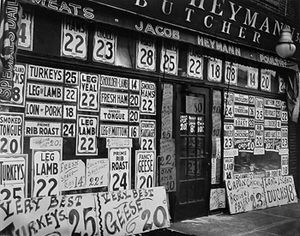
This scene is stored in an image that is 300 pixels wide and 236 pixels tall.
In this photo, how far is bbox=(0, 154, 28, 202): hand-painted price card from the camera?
203 inches

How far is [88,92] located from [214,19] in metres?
3.13

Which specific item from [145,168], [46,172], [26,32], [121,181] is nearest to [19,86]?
[26,32]

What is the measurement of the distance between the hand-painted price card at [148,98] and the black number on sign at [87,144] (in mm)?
1128

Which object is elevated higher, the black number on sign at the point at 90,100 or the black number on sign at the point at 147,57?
the black number on sign at the point at 147,57

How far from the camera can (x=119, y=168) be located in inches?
256

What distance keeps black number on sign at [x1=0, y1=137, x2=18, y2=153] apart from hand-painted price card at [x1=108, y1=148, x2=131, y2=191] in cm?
154

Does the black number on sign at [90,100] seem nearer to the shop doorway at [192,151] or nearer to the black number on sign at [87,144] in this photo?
the black number on sign at [87,144]

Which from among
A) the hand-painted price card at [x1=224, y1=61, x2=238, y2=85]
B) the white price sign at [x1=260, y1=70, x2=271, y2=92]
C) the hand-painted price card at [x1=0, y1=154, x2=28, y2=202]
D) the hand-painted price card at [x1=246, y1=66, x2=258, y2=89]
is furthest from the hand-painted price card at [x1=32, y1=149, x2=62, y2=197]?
the white price sign at [x1=260, y1=70, x2=271, y2=92]

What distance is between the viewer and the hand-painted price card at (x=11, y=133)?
519 cm

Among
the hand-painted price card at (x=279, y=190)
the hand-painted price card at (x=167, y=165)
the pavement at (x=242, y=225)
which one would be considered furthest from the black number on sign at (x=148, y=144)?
the hand-painted price card at (x=279, y=190)

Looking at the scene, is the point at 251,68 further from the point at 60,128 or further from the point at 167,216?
the point at 60,128

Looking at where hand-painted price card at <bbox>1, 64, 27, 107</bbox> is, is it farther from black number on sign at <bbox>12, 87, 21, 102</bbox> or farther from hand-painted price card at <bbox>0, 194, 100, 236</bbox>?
hand-painted price card at <bbox>0, 194, 100, 236</bbox>

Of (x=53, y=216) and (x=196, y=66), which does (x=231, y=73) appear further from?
(x=53, y=216)

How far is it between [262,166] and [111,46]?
4.90m
